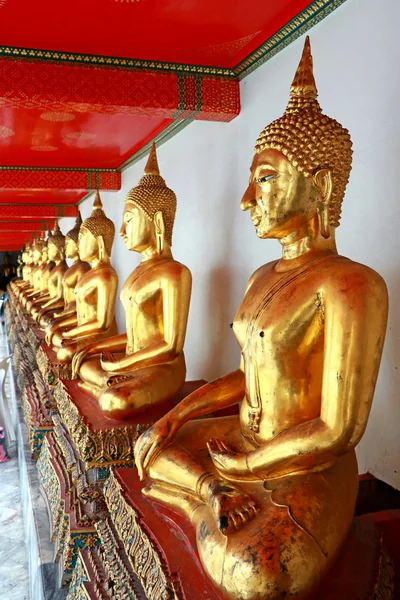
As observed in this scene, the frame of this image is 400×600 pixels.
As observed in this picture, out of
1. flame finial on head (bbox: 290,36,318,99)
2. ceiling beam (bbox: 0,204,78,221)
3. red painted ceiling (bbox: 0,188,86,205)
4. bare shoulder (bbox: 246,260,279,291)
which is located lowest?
bare shoulder (bbox: 246,260,279,291)

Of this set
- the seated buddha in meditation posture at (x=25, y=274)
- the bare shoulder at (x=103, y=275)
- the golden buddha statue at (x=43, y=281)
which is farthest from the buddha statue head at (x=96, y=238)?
the seated buddha in meditation posture at (x=25, y=274)

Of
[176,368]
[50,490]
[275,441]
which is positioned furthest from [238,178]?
[50,490]

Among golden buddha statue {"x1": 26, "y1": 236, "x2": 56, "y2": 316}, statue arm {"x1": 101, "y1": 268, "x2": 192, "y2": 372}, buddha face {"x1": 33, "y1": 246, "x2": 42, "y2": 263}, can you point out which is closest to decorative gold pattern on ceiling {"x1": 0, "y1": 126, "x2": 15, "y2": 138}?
statue arm {"x1": 101, "y1": 268, "x2": 192, "y2": 372}

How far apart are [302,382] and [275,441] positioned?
198mm

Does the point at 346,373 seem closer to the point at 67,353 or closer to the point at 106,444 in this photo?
the point at 106,444

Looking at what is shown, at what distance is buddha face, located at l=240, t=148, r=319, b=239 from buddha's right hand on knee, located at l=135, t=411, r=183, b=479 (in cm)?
67

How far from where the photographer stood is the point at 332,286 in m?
1.47

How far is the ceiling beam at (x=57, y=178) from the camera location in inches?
209

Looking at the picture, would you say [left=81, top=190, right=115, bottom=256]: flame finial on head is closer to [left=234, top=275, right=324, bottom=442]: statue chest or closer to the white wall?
the white wall

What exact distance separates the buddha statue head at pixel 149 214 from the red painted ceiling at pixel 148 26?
1.79 ft

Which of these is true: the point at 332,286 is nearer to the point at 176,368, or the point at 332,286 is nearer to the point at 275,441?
the point at 275,441

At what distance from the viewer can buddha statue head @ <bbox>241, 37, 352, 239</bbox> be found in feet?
5.14

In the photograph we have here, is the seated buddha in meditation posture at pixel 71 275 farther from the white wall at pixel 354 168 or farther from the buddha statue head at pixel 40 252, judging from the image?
the buddha statue head at pixel 40 252

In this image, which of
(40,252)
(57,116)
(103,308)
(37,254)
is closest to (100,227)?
(103,308)
